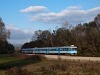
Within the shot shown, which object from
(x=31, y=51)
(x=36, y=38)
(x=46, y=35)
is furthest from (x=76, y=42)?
(x=36, y=38)

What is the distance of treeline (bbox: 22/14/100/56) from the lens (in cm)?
9225

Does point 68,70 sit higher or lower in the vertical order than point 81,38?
lower

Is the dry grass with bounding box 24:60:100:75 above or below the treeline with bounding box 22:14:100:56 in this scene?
below

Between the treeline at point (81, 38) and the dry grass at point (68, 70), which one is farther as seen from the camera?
the treeline at point (81, 38)

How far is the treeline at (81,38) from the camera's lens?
3632 inches

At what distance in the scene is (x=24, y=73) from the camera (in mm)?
19578

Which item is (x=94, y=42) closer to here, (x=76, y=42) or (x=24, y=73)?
(x=76, y=42)

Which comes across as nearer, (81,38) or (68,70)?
(68,70)

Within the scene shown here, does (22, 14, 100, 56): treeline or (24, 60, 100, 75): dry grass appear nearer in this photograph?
(24, 60, 100, 75): dry grass

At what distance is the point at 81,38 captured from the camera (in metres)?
101

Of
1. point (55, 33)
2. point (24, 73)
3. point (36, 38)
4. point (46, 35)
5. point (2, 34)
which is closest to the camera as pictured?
point (24, 73)

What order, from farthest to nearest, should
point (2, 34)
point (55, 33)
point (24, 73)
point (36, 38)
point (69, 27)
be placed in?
point (36, 38) < point (55, 33) < point (69, 27) < point (2, 34) < point (24, 73)

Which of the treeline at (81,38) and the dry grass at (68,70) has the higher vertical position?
the treeline at (81,38)

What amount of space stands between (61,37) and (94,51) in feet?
74.0
